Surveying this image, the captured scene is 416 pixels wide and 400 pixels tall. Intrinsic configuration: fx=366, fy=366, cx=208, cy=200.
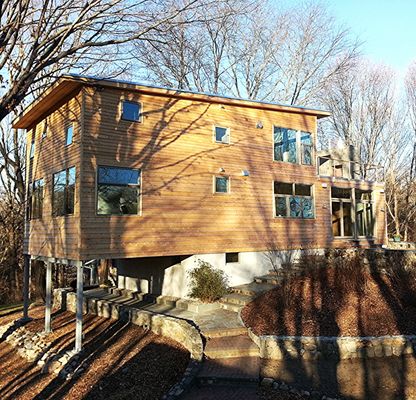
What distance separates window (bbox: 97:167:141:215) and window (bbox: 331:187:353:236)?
9.57 m

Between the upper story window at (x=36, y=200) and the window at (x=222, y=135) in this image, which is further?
the upper story window at (x=36, y=200)

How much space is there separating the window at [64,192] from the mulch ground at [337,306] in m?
5.63

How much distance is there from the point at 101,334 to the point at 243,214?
5.81 m

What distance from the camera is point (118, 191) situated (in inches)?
397

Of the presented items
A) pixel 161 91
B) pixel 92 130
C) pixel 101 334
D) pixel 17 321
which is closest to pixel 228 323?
pixel 101 334

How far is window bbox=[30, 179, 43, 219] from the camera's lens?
41.5 feet

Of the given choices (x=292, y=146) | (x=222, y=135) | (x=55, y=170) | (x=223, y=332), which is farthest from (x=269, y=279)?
(x=55, y=170)

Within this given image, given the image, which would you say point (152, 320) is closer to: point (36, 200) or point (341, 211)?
point (36, 200)

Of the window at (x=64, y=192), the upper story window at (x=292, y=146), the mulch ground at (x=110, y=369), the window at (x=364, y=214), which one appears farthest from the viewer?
the window at (x=364, y=214)

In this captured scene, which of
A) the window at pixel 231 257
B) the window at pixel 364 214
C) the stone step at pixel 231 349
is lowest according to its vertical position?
the stone step at pixel 231 349

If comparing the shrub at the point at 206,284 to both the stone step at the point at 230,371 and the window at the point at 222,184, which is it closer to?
the window at the point at 222,184

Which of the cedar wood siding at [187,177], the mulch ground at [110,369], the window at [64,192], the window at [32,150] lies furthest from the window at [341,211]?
the window at [32,150]

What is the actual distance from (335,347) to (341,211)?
31.9ft

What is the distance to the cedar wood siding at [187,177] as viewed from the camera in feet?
32.3
